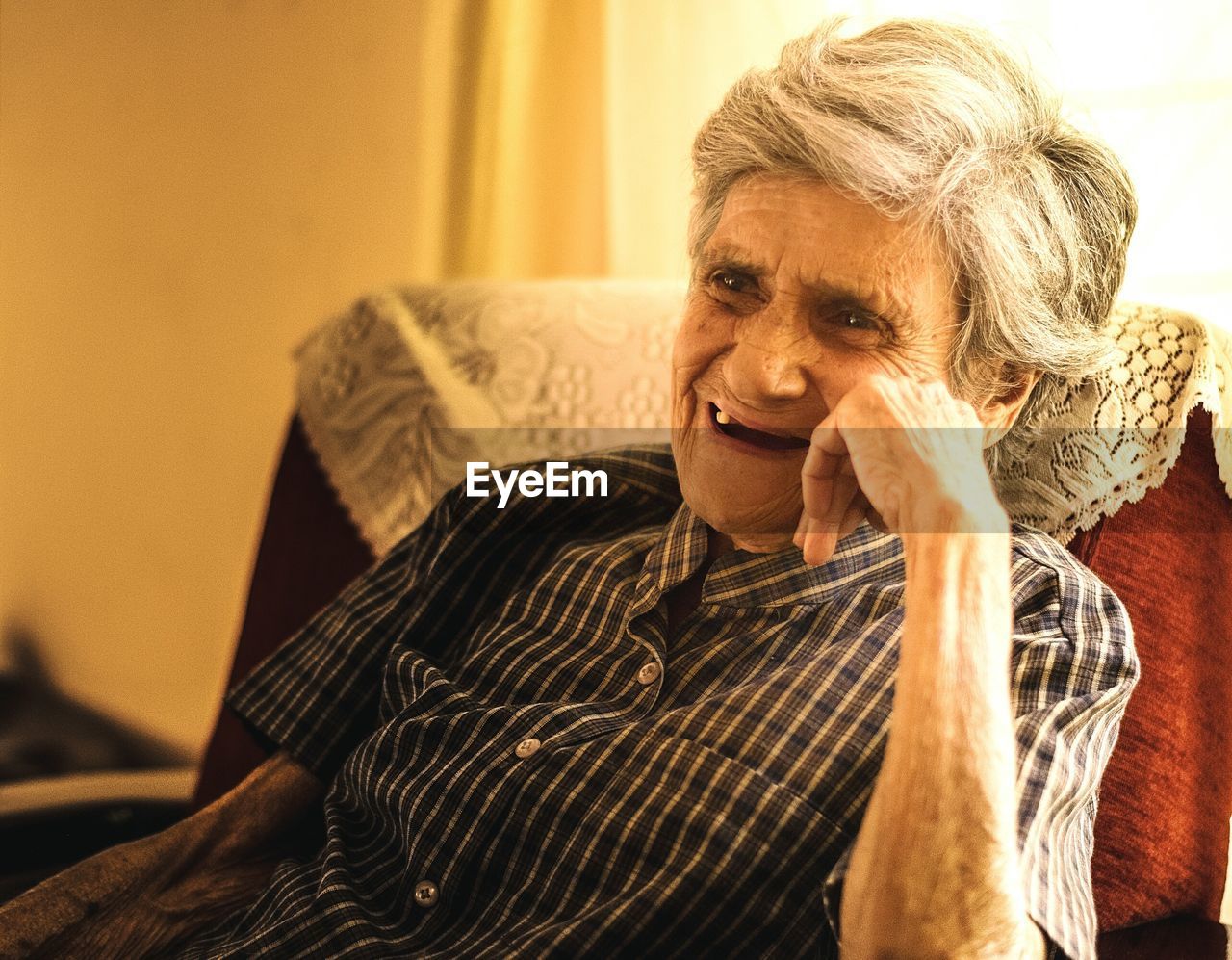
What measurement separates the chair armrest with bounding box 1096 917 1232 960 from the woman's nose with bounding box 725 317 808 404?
567 millimetres

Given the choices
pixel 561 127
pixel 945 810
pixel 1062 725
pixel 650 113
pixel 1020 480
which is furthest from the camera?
pixel 561 127

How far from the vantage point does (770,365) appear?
97 centimetres

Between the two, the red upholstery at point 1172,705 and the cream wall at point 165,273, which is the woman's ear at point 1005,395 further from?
the cream wall at point 165,273

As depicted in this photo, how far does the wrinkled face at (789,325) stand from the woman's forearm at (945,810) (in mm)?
246

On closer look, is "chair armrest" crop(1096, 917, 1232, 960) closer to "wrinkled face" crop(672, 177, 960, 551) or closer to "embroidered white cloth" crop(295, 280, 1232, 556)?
"wrinkled face" crop(672, 177, 960, 551)

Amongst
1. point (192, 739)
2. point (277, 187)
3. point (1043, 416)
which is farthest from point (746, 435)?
point (192, 739)

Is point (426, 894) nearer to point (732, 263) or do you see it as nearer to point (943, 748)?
point (943, 748)

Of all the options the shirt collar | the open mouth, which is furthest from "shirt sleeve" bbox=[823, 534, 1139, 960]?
the open mouth

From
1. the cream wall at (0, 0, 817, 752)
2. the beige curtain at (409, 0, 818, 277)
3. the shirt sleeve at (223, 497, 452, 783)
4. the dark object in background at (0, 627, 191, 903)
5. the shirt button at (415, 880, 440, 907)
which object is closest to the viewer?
the shirt button at (415, 880, 440, 907)

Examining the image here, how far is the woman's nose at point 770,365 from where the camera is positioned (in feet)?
3.19

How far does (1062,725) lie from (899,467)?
24cm

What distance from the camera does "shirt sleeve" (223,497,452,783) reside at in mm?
1229

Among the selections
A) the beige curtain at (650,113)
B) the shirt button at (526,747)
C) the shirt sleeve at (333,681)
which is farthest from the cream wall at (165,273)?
the shirt button at (526,747)

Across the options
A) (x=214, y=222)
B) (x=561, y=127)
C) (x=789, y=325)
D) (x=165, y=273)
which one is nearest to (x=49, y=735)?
(x=165, y=273)
